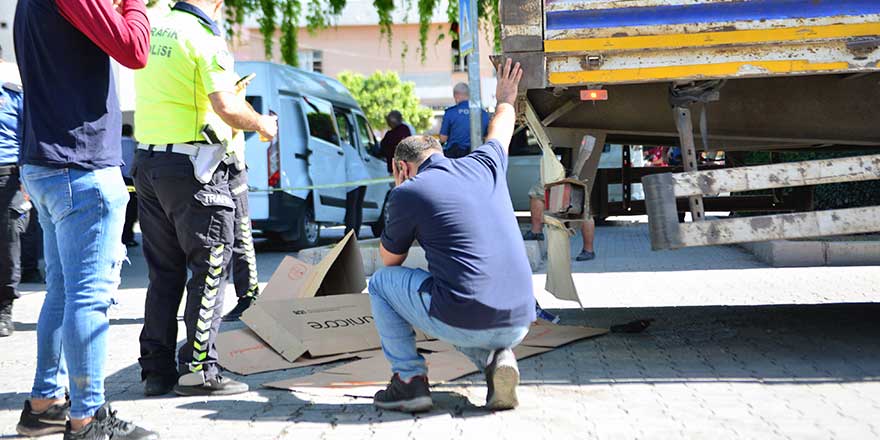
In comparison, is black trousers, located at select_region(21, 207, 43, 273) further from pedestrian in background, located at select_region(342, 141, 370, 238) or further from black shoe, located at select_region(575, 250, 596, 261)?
black shoe, located at select_region(575, 250, 596, 261)

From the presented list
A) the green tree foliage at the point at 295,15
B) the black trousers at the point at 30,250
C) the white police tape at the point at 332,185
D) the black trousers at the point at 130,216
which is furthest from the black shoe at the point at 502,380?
the green tree foliage at the point at 295,15

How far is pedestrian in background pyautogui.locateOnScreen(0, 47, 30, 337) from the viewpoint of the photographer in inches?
273

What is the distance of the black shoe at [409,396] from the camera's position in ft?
14.5

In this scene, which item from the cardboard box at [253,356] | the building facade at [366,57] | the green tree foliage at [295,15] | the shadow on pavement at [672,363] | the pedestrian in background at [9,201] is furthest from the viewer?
the building facade at [366,57]

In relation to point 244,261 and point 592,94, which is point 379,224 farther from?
point 592,94

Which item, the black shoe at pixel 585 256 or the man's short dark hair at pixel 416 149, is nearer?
the man's short dark hair at pixel 416 149

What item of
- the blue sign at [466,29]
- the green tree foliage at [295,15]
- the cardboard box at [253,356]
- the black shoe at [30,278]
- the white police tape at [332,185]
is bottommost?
the black shoe at [30,278]

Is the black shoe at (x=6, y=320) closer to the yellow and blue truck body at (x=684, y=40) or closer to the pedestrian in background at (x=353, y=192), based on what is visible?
the yellow and blue truck body at (x=684, y=40)

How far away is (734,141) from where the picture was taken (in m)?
6.68

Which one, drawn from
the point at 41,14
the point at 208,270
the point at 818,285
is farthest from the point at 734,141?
the point at 41,14

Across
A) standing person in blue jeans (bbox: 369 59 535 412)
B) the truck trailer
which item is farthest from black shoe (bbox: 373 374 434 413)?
the truck trailer

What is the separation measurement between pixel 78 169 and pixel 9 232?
11.6ft

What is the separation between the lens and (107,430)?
3.86 meters

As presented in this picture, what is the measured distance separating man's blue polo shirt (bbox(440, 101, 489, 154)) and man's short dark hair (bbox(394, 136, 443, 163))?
7304 millimetres
